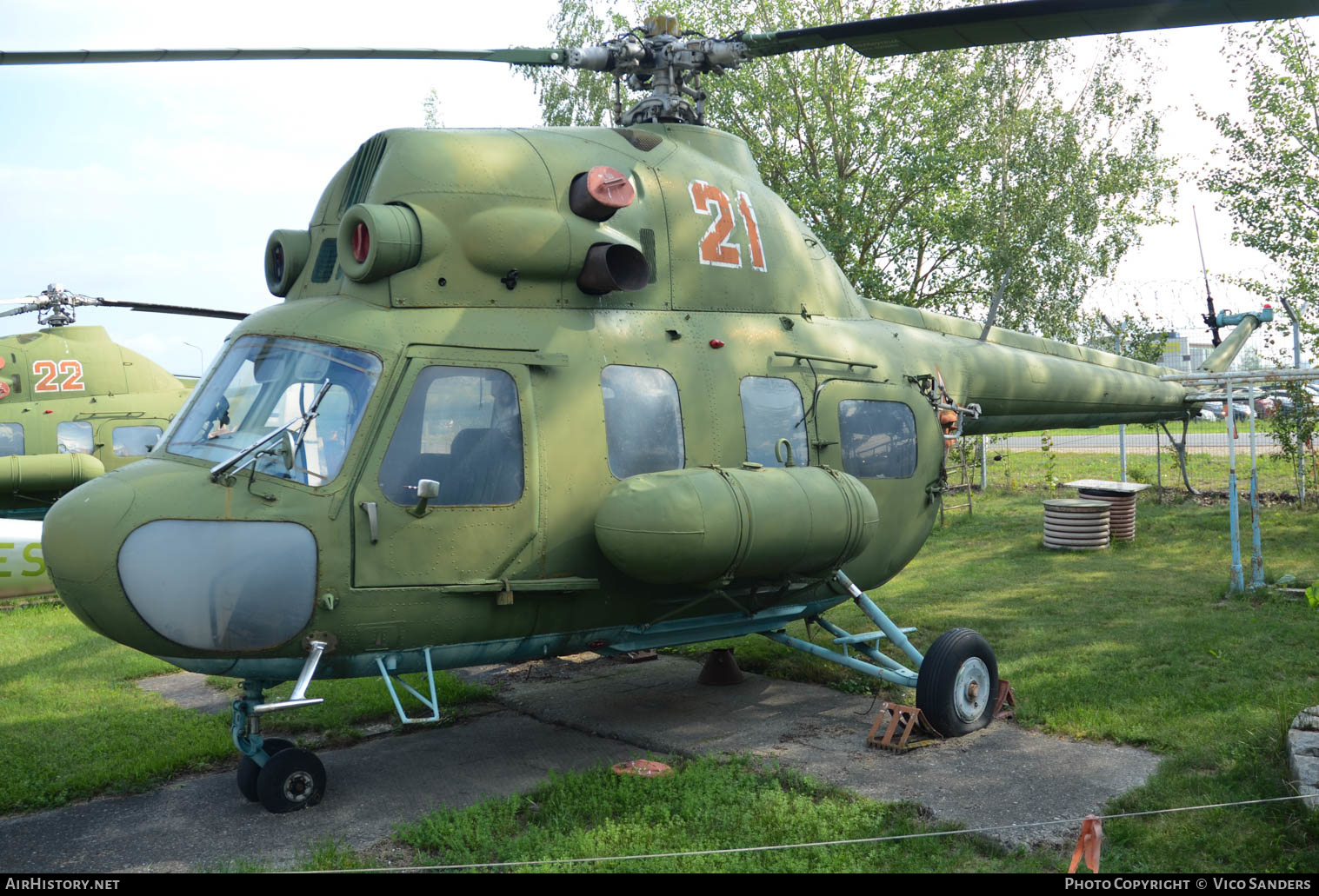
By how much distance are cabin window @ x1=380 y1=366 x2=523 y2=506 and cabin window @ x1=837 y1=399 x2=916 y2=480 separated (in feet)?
8.52

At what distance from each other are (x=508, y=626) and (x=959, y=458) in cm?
1696

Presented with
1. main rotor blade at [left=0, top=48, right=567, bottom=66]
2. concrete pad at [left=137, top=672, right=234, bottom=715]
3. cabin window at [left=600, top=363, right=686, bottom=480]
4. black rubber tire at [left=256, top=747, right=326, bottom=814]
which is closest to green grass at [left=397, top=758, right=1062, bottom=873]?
black rubber tire at [left=256, top=747, right=326, bottom=814]

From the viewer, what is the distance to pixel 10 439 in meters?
14.0

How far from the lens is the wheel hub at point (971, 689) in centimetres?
654

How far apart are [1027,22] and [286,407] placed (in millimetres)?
4665

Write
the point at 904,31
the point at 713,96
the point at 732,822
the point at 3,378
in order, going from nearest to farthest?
the point at 732,822 < the point at 904,31 < the point at 3,378 < the point at 713,96

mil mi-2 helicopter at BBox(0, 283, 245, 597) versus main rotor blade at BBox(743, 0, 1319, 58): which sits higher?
main rotor blade at BBox(743, 0, 1319, 58)

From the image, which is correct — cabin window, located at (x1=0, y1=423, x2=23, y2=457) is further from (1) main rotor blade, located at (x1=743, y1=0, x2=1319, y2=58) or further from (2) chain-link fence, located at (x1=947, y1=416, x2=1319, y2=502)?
(2) chain-link fence, located at (x1=947, y1=416, x2=1319, y2=502)

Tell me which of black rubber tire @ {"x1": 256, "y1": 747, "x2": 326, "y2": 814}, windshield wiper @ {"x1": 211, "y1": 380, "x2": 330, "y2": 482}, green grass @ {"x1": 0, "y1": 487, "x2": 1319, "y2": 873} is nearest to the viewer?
green grass @ {"x1": 0, "y1": 487, "x2": 1319, "y2": 873}

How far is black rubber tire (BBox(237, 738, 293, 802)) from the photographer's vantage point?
5.52 m

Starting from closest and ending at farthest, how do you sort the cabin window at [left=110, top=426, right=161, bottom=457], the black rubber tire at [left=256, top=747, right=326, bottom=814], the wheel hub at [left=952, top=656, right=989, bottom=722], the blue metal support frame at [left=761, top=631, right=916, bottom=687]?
the black rubber tire at [left=256, top=747, right=326, bottom=814]
the wheel hub at [left=952, top=656, right=989, bottom=722]
the blue metal support frame at [left=761, top=631, right=916, bottom=687]
the cabin window at [left=110, top=426, right=161, bottom=457]

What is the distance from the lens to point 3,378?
1434cm
